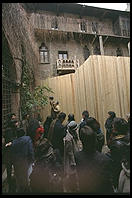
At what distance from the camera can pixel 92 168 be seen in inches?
54.7

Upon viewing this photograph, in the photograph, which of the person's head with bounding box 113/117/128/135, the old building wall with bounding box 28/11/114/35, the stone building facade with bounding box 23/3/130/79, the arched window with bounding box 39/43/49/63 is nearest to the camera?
the person's head with bounding box 113/117/128/135

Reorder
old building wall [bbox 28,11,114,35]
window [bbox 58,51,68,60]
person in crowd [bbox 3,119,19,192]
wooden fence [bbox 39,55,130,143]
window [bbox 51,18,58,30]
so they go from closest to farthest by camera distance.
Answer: person in crowd [bbox 3,119,19,192], wooden fence [bbox 39,55,130,143], old building wall [bbox 28,11,114,35], window [bbox 58,51,68,60], window [bbox 51,18,58,30]

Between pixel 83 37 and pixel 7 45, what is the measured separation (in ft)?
35.7

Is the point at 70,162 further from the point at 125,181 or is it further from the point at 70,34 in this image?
the point at 70,34

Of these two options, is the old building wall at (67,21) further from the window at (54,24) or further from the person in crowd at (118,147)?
the person in crowd at (118,147)

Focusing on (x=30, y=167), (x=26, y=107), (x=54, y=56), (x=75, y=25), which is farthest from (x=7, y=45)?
(x=75, y=25)

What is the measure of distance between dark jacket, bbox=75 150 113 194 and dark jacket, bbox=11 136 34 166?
970 mm

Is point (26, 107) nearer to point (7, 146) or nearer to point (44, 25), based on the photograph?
point (7, 146)

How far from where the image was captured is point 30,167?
2150 mm

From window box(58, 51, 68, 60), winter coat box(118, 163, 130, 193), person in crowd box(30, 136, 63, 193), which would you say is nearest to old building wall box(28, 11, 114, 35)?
window box(58, 51, 68, 60)

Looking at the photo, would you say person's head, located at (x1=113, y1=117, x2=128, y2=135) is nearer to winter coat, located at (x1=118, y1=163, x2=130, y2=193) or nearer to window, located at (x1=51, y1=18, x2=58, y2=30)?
winter coat, located at (x1=118, y1=163, x2=130, y2=193)

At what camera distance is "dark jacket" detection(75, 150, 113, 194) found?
1.38m

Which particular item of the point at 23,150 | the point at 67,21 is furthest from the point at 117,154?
the point at 67,21

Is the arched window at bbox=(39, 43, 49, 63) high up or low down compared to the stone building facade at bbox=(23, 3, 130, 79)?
down
